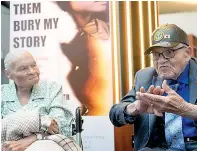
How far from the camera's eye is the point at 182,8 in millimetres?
2557

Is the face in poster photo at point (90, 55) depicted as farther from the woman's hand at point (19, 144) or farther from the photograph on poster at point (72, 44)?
the woman's hand at point (19, 144)

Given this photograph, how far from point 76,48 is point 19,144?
1288mm

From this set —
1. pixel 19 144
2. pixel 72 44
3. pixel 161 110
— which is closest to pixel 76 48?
pixel 72 44

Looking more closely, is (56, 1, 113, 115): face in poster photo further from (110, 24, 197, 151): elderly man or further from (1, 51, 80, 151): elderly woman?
(110, 24, 197, 151): elderly man

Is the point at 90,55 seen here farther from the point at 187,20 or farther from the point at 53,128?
the point at 53,128

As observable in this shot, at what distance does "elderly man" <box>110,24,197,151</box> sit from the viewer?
5.45ft

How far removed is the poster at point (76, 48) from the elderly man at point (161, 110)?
0.94 meters

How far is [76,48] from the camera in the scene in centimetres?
283

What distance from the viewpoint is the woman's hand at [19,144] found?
173 cm

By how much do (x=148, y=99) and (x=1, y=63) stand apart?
1676 mm

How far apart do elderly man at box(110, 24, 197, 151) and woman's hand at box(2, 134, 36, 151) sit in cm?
50

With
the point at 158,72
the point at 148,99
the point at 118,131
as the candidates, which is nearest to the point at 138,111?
the point at 148,99

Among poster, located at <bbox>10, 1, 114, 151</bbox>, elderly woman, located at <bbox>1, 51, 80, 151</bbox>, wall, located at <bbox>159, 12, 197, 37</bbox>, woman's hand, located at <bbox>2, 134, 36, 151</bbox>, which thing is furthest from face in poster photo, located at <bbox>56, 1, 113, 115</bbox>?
woman's hand, located at <bbox>2, 134, 36, 151</bbox>

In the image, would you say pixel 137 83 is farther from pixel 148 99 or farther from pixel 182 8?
pixel 182 8
